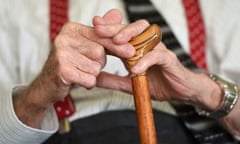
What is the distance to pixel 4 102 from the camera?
0.93 metres

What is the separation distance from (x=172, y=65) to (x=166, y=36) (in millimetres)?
207

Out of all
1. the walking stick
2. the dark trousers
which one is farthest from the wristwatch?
the walking stick

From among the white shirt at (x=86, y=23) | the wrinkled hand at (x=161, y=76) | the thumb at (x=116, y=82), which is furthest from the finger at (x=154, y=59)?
the white shirt at (x=86, y=23)

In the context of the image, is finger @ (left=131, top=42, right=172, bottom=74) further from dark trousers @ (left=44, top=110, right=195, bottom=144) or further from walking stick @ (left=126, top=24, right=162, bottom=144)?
dark trousers @ (left=44, top=110, right=195, bottom=144)

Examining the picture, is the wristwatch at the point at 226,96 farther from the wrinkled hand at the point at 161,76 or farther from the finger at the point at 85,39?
the finger at the point at 85,39

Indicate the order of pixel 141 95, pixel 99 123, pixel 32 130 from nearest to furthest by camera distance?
1. pixel 141 95
2. pixel 32 130
3. pixel 99 123

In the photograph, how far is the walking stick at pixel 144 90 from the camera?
75 centimetres

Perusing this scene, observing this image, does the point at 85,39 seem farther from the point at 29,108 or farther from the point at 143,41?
the point at 29,108

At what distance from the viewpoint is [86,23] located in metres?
1.06

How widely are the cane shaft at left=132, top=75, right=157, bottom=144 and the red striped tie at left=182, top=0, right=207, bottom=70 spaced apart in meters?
0.34

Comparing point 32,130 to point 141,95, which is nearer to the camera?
point 141,95

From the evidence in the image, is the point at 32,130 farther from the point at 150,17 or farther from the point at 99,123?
the point at 150,17

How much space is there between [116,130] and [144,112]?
11.1 inches

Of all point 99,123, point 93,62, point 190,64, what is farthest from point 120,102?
point 93,62
